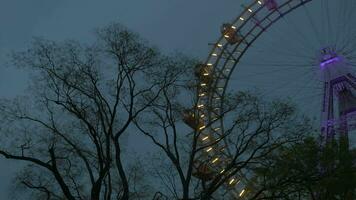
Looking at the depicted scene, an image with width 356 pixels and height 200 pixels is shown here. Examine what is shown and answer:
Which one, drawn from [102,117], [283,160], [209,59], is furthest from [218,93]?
[102,117]

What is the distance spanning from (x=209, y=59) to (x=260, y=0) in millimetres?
4625

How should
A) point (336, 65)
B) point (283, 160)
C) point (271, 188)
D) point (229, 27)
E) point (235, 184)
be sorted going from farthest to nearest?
1. point (229, 27)
2. point (336, 65)
3. point (235, 184)
4. point (283, 160)
5. point (271, 188)

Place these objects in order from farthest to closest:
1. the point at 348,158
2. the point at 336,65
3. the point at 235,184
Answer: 1. the point at 336,65
2. the point at 235,184
3. the point at 348,158

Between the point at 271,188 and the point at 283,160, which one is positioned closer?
the point at 271,188

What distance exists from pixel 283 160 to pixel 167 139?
4.32 meters

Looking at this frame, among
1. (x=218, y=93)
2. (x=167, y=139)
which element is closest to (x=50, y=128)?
(x=167, y=139)

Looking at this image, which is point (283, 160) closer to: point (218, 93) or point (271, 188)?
point (271, 188)

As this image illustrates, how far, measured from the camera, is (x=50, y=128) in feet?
58.5

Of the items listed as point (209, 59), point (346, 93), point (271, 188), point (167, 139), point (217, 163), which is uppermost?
point (209, 59)

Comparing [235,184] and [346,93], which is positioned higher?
[346,93]

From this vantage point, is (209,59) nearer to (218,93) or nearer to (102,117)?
(218,93)

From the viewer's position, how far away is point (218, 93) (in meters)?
33.2

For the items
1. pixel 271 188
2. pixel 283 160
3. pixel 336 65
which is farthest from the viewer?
pixel 336 65

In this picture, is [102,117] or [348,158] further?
[348,158]
